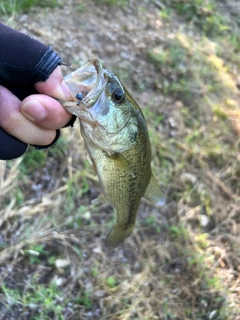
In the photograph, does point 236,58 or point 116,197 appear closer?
point 116,197

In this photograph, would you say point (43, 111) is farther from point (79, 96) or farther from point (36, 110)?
point (79, 96)

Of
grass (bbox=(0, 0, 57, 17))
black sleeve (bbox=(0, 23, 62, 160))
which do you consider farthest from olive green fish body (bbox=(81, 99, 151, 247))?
grass (bbox=(0, 0, 57, 17))

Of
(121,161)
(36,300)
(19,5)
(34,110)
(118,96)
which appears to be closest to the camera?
(34,110)

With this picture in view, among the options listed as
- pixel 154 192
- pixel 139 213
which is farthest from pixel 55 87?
pixel 139 213

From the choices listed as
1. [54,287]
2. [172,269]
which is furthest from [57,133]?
[172,269]

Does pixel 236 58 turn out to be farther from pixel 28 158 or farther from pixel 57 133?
pixel 57 133

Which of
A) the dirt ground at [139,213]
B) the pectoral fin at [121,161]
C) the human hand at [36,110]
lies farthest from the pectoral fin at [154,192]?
the dirt ground at [139,213]
